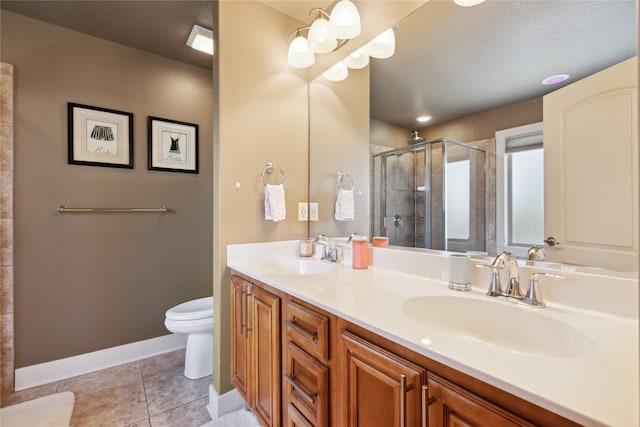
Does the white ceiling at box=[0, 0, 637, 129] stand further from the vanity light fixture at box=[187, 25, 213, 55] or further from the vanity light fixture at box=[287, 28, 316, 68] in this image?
the vanity light fixture at box=[287, 28, 316, 68]

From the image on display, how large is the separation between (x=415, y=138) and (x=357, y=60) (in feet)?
2.18

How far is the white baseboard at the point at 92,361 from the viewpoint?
1840 mm

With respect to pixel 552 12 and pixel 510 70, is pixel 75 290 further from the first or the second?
pixel 552 12

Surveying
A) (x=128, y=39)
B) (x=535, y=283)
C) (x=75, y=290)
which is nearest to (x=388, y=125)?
(x=535, y=283)

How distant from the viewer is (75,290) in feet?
6.59

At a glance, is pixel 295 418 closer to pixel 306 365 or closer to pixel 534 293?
pixel 306 365

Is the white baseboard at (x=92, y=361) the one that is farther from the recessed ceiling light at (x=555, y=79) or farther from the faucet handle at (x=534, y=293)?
the recessed ceiling light at (x=555, y=79)

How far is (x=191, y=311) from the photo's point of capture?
202 cm

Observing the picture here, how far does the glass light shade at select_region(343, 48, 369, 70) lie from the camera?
1593 millimetres

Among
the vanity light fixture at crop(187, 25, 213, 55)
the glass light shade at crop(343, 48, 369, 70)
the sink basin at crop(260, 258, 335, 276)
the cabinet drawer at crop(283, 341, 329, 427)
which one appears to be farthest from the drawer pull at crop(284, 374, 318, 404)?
the vanity light fixture at crop(187, 25, 213, 55)

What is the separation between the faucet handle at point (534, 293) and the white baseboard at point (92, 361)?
2.51m

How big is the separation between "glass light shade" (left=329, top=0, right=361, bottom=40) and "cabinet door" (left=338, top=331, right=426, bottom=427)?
1.45 metres

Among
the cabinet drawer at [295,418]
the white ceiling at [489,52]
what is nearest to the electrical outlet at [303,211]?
the white ceiling at [489,52]

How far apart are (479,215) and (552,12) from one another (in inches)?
27.9
